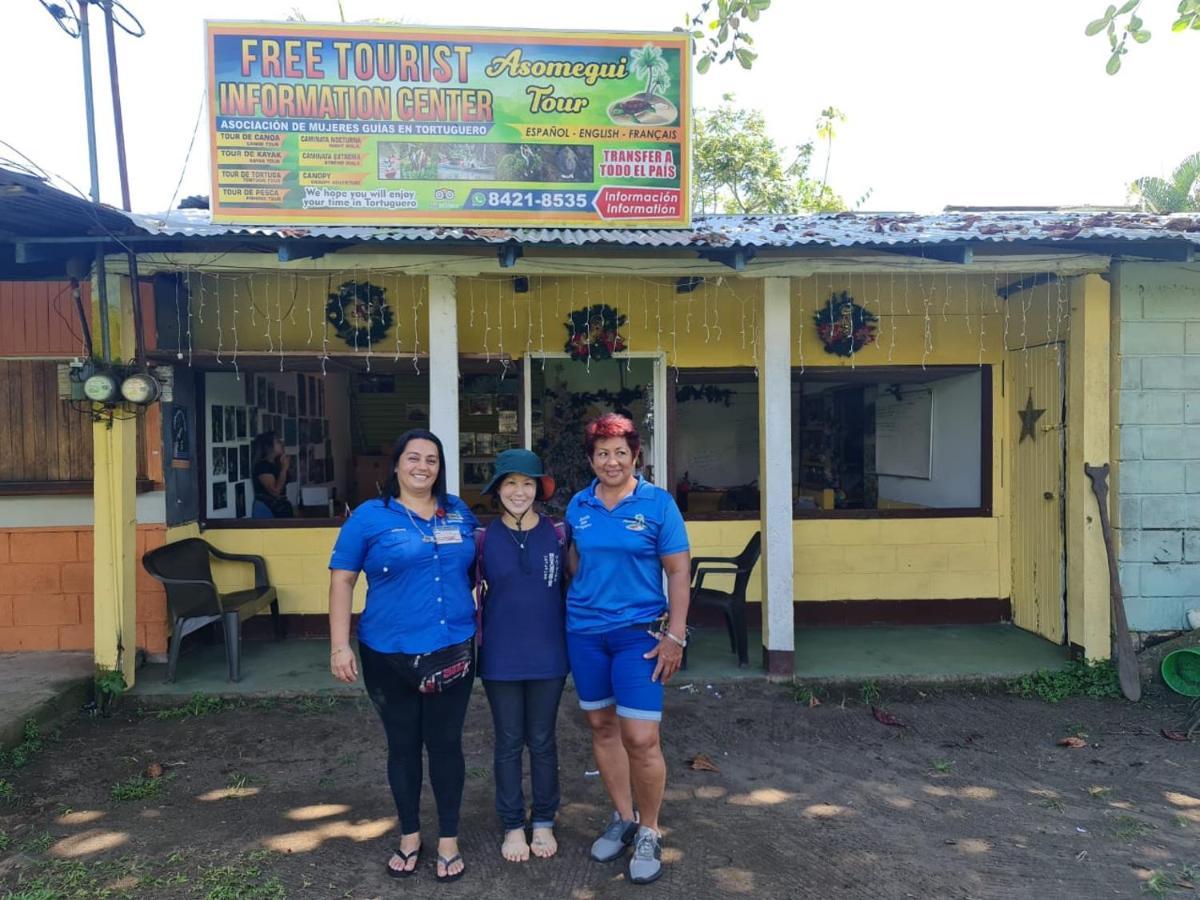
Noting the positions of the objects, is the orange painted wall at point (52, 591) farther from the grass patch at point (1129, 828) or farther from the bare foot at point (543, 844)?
the grass patch at point (1129, 828)

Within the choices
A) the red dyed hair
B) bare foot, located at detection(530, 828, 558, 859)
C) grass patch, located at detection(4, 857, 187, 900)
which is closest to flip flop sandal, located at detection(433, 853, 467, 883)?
bare foot, located at detection(530, 828, 558, 859)

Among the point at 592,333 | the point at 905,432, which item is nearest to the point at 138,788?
the point at 592,333

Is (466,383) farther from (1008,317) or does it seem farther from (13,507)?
(1008,317)

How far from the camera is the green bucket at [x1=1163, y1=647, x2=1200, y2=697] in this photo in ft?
15.8

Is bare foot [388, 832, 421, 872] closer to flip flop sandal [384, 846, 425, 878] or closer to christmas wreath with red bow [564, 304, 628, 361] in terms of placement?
flip flop sandal [384, 846, 425, 878]

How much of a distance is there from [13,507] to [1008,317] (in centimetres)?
736

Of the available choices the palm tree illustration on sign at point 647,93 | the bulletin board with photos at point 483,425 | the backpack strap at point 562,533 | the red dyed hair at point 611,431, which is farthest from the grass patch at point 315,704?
the palm tree illustration on sign at point 647,93

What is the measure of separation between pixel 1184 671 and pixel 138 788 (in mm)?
5808

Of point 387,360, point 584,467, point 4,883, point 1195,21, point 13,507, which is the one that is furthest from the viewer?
point 584,467

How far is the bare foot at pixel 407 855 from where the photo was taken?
9.99ft

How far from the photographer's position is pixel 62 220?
4.30 metres

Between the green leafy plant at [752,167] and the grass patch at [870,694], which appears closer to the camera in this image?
the grass patch at [870,694]

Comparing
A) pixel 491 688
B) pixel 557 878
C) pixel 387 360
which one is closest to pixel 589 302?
pixel 387 360

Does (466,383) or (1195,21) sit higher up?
(1195,21)
